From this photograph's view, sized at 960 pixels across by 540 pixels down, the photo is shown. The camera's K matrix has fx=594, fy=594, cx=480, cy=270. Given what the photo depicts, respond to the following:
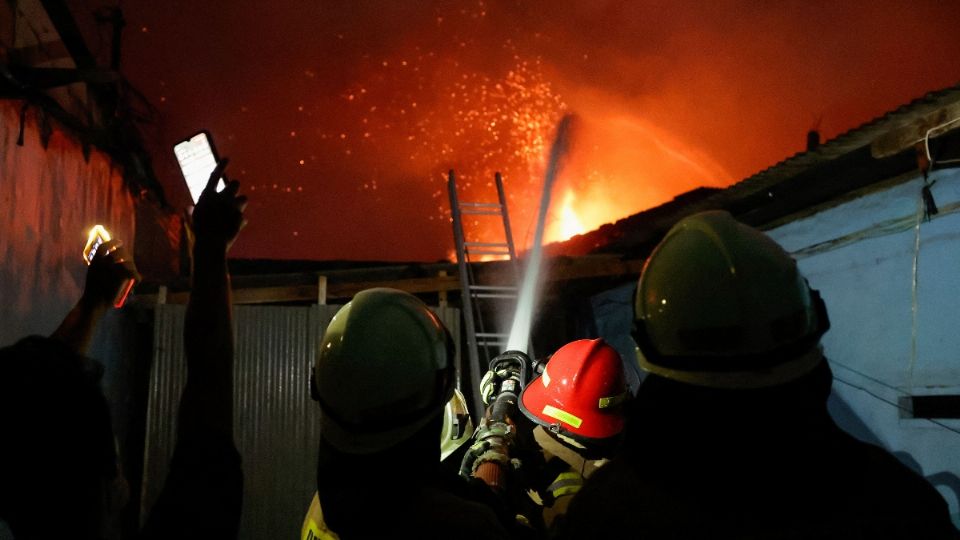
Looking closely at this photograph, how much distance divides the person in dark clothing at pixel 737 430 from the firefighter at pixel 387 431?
36cm

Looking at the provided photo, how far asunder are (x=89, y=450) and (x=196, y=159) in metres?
2.61

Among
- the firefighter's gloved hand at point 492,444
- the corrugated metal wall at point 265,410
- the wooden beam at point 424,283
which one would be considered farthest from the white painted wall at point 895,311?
the corrugated metal wall at point 265,410

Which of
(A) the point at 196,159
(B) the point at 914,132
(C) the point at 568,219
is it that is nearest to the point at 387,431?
(A) the point at 196,159

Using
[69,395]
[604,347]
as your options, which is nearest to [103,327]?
[604,347]

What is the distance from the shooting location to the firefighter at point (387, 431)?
140 centimetres

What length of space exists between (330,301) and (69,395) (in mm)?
6651

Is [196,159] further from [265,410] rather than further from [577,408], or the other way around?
[265,410]

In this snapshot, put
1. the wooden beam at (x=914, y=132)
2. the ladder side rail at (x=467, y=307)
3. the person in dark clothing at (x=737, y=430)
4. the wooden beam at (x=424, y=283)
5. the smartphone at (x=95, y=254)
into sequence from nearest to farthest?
the person in dark clothing at (x=737, y=430) → the smartphone at (x=95, y=254) → the wooden beam at (x=914, y=132) → the ladder side rail at (x=467, y=307) → the wooden beam at (x=424, y=283)

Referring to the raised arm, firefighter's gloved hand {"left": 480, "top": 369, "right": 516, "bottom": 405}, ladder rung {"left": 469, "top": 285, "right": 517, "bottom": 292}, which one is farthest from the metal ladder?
the raised arm

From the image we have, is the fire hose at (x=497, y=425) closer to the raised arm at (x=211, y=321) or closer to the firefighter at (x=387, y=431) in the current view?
the firefighter at (x=387, y=431)

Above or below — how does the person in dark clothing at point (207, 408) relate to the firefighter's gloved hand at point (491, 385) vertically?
above

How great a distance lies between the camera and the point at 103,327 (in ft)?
21.6

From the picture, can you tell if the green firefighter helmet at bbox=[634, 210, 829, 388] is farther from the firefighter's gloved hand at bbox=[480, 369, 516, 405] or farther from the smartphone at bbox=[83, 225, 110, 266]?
the firefighter's gloved hand at bbox=[480, 369, 516, 405]

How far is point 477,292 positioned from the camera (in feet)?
24.7
